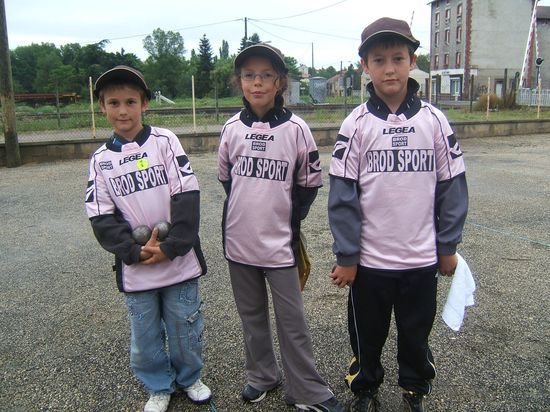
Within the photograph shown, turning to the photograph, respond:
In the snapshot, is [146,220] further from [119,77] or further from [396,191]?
[396,191]

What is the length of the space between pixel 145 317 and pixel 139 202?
1.84 feet

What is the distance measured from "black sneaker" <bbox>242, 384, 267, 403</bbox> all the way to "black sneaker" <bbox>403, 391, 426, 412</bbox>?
2.32 ft

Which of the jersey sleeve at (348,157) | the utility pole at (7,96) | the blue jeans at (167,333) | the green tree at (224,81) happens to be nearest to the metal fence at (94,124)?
the green tree at (224,81)

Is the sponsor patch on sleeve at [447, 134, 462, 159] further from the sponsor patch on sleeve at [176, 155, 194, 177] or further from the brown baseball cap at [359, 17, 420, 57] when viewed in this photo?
the sponsor patch on sleeve at [176, 155, 194, 177]

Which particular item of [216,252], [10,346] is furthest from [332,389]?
[216,252]

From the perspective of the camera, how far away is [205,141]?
12852mm

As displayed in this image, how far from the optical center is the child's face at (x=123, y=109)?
2412 millimetres

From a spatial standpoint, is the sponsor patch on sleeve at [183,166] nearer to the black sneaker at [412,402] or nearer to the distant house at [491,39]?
the black sneaker at [412,402]

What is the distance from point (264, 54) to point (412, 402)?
70.0 inches

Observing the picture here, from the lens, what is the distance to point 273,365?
8.76ft

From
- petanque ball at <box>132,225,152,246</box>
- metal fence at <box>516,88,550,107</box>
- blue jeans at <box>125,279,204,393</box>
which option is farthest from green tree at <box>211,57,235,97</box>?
metal fence at <box>516,88,550,107</box>

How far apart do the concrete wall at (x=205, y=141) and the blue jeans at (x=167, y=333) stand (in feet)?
32.9

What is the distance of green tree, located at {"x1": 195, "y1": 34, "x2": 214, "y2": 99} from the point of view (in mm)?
38938

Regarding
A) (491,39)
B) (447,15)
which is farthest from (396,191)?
(447,15)
